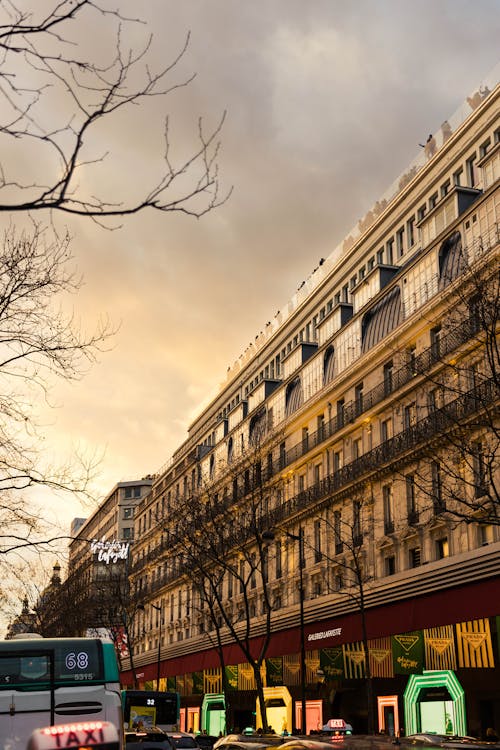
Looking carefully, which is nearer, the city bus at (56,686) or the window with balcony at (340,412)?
the city bus at (56,686)

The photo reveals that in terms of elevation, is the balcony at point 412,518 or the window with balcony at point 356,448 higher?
the window with balcony at point 356,448

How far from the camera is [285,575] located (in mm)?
49969

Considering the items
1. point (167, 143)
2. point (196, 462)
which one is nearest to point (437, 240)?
point (167, 143)

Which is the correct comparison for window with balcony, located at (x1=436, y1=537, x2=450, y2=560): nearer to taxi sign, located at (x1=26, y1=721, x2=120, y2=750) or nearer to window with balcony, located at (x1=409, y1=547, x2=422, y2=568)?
window with balcony, located at (x1=409, y1=547, x2=422, y2=568)

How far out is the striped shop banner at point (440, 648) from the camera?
102ft

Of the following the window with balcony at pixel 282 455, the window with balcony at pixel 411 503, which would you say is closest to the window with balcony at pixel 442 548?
the window with balcony at pixel 411 503

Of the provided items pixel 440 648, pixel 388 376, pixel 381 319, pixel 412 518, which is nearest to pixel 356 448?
pixel 388 376

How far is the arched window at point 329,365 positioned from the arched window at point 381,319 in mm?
4181

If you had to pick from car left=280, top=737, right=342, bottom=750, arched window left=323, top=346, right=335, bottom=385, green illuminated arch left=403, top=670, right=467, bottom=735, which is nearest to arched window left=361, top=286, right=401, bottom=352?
arched window left=323, top=346, right=335, bottom=385

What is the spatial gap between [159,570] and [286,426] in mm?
32186

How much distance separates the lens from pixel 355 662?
3709cm

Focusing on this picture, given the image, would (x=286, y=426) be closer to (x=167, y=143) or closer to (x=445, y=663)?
(x=445, y=663)

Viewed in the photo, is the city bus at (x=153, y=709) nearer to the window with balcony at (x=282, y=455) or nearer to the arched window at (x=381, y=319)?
the window with balcony at (x=282, y=455)

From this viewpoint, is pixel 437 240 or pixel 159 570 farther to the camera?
pixel 159 570
